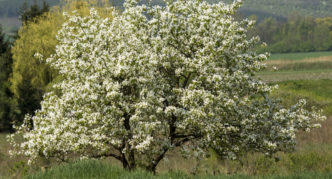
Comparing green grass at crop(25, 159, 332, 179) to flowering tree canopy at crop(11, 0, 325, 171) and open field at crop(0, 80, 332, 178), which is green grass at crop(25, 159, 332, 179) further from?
flowering tree canopy at crop(11, 0, 325, 171)

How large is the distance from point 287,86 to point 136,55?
41128 mm

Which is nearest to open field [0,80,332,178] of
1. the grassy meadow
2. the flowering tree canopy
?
the grassy meadow

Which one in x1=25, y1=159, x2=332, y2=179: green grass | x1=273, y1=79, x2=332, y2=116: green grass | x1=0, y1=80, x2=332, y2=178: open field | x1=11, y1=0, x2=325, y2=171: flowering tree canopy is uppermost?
x1=11, y1=0, x2=325, y2=171: flowering tree canopy

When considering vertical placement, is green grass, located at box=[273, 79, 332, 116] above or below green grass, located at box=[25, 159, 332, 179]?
below

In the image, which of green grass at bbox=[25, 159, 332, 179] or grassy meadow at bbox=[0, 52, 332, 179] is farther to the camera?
grassy meadow at bbox=[0, 52, 332, 179]

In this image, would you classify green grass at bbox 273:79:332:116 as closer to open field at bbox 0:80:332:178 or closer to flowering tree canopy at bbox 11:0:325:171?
open field at bbox 0:80:332:178

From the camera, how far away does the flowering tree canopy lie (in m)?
13.8

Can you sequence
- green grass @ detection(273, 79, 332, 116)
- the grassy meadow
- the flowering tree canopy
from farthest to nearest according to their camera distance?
green grass @ detection(273, 79, 332, 116), the flowering tree canopy, the grassy meadow

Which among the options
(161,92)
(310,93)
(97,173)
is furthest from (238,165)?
(310,93)

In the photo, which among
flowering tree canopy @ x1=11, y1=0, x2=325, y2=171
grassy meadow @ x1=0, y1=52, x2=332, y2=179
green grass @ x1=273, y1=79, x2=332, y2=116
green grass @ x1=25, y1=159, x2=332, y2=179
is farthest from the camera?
green grass @ x1=273, y1=79, x2=332, y2=116

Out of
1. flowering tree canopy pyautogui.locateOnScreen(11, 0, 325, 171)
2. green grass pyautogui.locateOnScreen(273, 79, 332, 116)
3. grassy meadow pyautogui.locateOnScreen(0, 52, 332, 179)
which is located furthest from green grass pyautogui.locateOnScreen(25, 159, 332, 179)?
green grass pyautogui.locateOnScreen(273, 79, 332, 116)

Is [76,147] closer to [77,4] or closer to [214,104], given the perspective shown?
[214,104]

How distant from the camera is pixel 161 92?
14602 mm

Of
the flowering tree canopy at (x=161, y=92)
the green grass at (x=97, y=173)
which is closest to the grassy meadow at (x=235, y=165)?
the green grass at (x=97, y=173)
